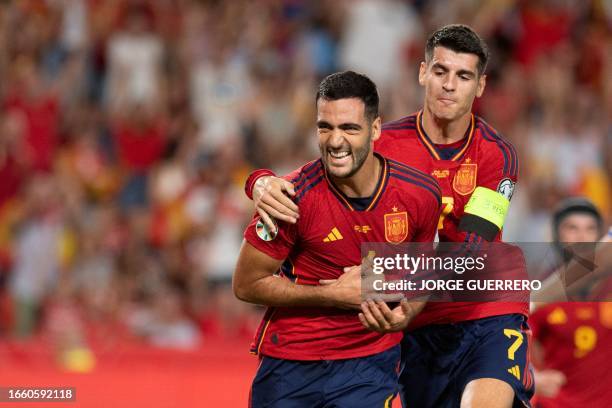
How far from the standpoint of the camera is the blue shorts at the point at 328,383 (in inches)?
217

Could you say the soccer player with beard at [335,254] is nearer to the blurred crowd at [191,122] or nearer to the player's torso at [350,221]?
the player's torso at [350,221]

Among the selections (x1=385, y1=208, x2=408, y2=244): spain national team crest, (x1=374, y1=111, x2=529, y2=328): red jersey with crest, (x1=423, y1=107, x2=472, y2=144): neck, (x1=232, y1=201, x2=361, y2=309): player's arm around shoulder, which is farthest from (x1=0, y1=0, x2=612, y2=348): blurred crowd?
(x1=385, y1=208, x2=408, y2=244): spain national team crest

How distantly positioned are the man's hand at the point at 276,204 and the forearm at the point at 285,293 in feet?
0.87

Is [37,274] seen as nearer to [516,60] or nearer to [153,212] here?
[153,212]

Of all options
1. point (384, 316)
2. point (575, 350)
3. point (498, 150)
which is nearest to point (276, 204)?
point (384, 316)

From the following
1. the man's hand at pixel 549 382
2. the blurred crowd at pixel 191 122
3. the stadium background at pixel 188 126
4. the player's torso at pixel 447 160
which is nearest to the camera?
the player's torso at pixel 447 160

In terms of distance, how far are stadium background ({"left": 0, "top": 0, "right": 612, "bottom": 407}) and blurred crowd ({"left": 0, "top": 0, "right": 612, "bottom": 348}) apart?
17 mm

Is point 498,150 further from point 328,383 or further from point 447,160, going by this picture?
point 328,383

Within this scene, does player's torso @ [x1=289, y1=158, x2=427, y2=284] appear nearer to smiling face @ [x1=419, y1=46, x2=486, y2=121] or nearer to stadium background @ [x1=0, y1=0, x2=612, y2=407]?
smiling face @ [x1=419, y1=46, x2=486, y2=121]

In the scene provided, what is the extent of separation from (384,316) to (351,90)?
1.01 m

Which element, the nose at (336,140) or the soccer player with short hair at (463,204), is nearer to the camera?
the nose at (336,140)

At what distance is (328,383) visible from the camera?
5547mm

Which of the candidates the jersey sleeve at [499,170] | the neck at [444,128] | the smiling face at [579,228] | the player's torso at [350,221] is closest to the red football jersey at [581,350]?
the smiling face at [579,228]

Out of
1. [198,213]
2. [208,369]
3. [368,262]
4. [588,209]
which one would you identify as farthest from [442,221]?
[198,213]
